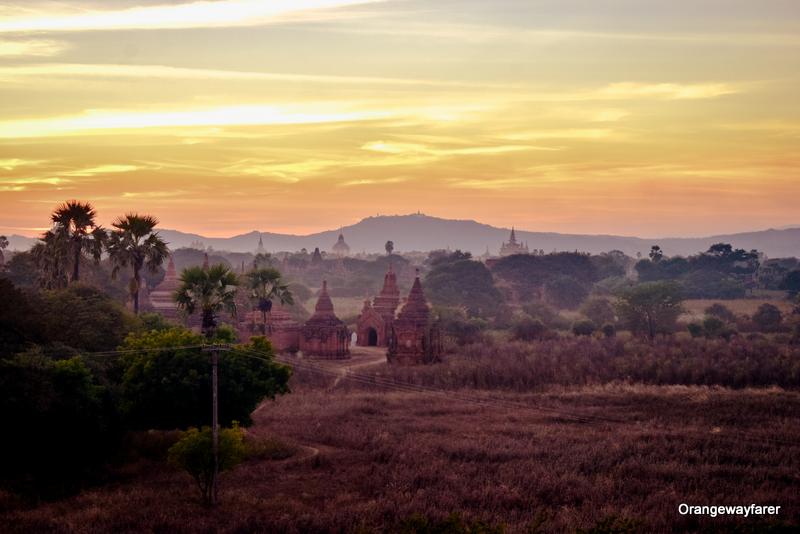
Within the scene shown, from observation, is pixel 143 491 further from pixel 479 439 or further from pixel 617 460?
pixel 617 460

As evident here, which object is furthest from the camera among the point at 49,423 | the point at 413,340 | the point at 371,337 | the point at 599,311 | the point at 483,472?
the point at 599,311

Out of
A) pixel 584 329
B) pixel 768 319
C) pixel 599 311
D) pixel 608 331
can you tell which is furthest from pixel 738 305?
pixel 584 329

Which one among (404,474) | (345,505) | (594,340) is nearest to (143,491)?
(345,505)

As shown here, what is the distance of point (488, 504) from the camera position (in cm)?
2478

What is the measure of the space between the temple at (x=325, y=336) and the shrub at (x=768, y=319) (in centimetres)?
A: 4308

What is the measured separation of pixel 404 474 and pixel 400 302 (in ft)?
125

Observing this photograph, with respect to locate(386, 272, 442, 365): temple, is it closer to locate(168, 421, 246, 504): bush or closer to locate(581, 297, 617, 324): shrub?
locate(168, 421, 246, 504): bush

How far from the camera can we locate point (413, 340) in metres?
54.6

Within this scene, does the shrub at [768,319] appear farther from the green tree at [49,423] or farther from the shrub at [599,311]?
the green tree at [49,423]

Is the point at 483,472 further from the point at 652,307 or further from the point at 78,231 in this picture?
the point at 652,307

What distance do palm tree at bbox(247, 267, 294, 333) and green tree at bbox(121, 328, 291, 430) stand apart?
23.1m

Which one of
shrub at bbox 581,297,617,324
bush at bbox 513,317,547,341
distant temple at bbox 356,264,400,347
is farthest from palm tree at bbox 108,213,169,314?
shrub at bbox 581,297,617,324

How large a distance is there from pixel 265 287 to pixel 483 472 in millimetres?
30008

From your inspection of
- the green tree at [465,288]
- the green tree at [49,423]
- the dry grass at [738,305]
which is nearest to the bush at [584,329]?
the dry grass at [738,305]
